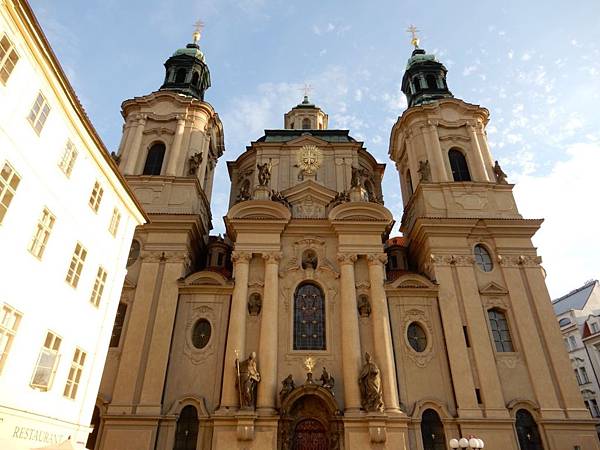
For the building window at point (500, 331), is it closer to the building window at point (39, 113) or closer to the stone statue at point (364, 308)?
the stone statue at point (364, 308)

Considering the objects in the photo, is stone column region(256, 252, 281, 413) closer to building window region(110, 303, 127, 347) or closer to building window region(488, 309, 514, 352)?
building window region(110, 303, 127, 347)

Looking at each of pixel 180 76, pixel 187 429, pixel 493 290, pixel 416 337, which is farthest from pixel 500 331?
pixel 180 76

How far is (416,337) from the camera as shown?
68.0 ft

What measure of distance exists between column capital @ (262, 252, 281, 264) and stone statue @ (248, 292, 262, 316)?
1.73 m

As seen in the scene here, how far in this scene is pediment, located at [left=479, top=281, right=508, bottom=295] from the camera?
21.5 metres

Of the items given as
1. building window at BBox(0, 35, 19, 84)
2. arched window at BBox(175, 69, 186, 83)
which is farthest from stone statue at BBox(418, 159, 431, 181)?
building window at BBox(0, 35, 19, 84)

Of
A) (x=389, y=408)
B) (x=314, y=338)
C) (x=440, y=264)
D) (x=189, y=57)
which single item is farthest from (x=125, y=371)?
(x=189, y=57)

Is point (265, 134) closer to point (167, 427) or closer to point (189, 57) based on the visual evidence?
point (189, 57)

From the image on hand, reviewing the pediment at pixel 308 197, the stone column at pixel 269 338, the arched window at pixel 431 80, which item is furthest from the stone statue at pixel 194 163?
the arched window at pixel 431 80

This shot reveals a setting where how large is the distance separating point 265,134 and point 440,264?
566 inches

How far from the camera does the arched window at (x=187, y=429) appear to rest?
18.2 meters

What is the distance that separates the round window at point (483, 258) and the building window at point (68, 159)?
1885cm

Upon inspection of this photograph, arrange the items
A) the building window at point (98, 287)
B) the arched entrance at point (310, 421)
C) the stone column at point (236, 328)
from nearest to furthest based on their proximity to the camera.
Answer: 1. the building window at point (98, 287)
2. the arched entrance at point (310, 421)
3. the stone column at point (236, 328)

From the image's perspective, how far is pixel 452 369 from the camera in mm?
19344
